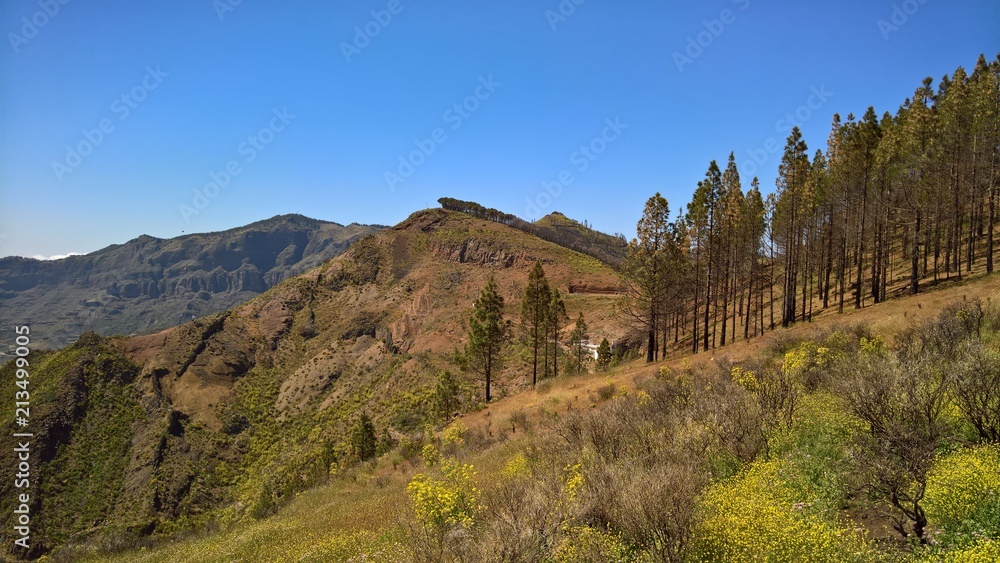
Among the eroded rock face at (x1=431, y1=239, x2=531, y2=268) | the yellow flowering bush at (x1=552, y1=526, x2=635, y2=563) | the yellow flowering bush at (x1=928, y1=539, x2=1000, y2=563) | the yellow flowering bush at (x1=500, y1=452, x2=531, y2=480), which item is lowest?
the yellow flowering bush at (x1=500, y1=452, x2=531, y2=480)

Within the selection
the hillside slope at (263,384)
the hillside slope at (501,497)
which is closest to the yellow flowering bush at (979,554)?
the hillside slope at (501,497)

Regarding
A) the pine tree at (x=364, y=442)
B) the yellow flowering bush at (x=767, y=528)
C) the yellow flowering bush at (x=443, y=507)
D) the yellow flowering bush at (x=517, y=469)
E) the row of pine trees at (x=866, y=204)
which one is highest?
the row of pine trees at (x=866, y=204)

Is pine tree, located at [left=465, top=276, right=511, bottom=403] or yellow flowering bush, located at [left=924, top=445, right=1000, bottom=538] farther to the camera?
pine tree, located at [left=465, top=276, right=511, bottom=403]

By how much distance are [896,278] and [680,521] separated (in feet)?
149

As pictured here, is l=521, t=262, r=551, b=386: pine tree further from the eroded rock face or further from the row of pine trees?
the eroded rock face

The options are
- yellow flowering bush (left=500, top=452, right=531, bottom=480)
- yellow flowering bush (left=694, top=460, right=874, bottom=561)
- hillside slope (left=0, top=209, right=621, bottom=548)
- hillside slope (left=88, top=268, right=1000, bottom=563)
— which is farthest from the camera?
hillside slope (left=0, top=209, right=621, bottom=548)

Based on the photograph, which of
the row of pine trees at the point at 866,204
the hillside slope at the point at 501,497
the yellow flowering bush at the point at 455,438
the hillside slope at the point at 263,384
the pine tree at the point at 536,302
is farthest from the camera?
the hillside slope at the point at 263,384

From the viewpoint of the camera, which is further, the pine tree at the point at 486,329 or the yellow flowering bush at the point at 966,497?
the pine tree at the point at 486,329

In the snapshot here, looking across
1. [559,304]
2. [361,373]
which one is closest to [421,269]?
[361,373]

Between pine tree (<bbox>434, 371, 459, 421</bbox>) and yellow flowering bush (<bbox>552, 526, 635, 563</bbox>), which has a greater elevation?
yellow flowering bush (<bbox>552, 526, 635, 563</bbox>)

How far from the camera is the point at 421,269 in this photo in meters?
110

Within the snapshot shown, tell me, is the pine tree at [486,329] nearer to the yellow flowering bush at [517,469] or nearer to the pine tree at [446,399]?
the pine tree at [446,399]

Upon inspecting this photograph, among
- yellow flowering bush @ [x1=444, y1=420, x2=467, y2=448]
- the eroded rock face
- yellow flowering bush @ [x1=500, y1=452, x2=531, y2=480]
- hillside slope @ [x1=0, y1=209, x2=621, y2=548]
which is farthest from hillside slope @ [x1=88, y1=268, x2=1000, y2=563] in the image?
the eroded rock face

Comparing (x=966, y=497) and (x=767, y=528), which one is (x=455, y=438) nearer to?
(x=767, y=528)
